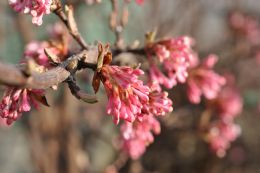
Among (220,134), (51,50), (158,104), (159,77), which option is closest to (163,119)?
(220,134)

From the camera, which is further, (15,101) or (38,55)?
(38,55)

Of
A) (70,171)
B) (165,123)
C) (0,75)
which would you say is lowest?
(70,171)

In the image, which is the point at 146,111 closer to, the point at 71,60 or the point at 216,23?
the point at 71,60

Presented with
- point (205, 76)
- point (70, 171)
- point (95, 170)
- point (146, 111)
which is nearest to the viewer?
point (146, 111)

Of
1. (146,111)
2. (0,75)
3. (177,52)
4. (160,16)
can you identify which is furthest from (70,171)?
(0,75)

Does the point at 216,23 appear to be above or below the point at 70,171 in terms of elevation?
above

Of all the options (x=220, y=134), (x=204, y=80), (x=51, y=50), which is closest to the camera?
(x=51, y=50)

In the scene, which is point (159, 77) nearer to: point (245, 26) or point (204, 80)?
point (204, 80)
